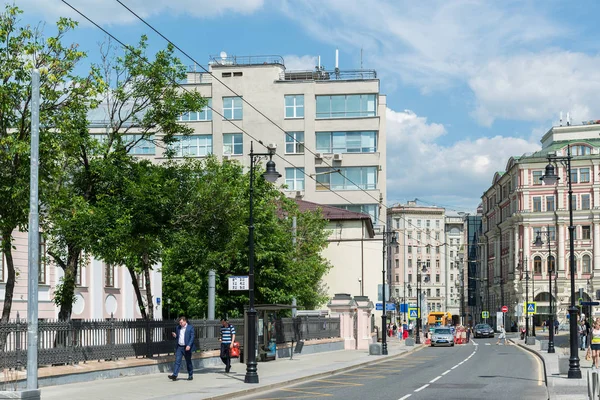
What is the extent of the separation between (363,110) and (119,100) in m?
53.9

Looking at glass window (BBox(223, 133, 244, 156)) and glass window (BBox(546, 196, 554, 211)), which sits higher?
glass window (BBox(223, 133, 244, 156))

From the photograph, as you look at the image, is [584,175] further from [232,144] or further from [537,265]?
[232,144]

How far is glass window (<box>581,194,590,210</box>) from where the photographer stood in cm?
11848

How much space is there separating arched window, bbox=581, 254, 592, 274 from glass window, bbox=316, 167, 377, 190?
1893 inches

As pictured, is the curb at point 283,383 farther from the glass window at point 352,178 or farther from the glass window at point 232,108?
the glass window at point 232,108

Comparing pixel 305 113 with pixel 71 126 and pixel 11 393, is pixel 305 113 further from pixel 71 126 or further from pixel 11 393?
pixel 11 393

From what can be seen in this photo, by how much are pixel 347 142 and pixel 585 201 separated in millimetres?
49969

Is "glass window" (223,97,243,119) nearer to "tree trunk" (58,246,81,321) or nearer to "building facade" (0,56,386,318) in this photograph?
"building facade" (0,56,386,318)

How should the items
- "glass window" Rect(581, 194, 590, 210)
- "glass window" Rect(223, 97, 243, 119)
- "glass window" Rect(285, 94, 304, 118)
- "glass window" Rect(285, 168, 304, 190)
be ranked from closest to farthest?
"glass window" Rect(285, 94, 304, 118) < "glass window" Rect(285, 168, 304, 190) < "glass window" Rect(223, 97, 243, 119) < "glass window" Rect(581, 194, 590, 210)

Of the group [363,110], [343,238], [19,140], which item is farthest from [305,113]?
[19,140]

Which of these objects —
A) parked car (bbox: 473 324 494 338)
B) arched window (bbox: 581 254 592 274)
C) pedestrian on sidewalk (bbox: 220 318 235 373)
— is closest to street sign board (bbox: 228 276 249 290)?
pedestrian on sidewalk (bbox: 220 318 235 373)

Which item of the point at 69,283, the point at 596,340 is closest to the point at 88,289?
the point at 69,283

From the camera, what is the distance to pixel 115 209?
86.2ft

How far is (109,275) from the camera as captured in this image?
1805 inches
